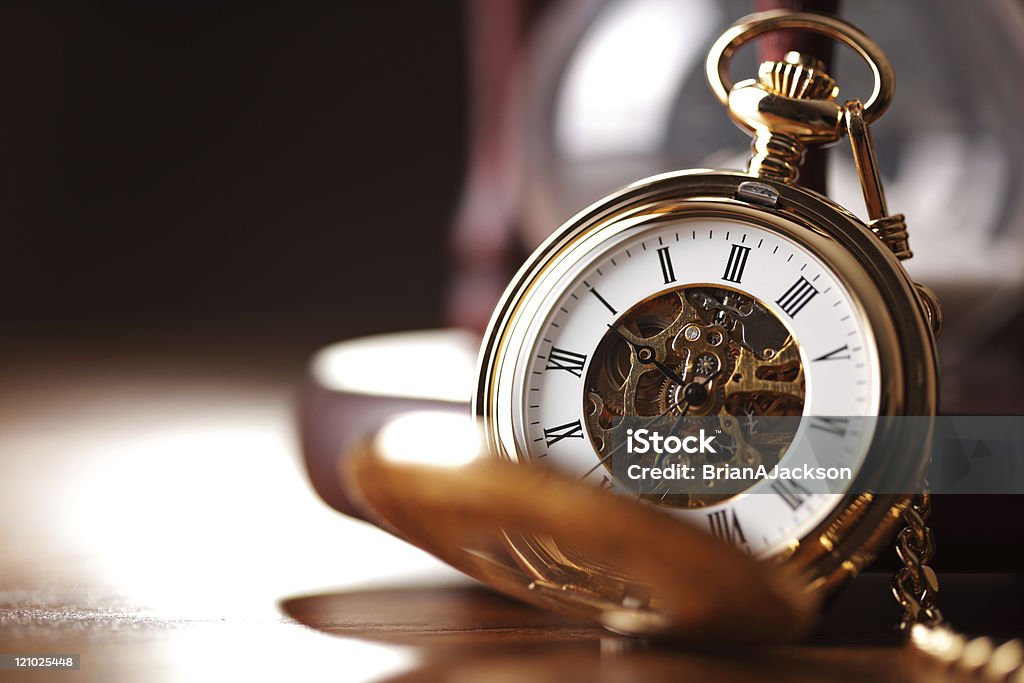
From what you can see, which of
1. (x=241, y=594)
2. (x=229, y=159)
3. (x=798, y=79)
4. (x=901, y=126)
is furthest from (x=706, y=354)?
(x=229, y=159)

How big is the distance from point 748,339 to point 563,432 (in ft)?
0.32

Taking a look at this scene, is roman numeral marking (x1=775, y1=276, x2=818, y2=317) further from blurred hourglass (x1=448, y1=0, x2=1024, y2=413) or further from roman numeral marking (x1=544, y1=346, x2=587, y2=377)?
blurred hourglass (x1=448, y1=0, x2=1024, y2=413)

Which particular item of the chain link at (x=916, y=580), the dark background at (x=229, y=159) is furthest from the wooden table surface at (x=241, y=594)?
the dark background at (x=229, y=159)

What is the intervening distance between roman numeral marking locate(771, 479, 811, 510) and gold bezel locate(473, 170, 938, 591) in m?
0.01

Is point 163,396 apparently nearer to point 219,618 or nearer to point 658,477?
point 219,618

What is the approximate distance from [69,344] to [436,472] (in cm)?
189

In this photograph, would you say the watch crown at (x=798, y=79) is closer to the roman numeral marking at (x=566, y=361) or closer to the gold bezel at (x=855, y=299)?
the gold bezel at (x=855, y=299)

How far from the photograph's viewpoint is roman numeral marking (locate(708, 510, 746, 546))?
508mm

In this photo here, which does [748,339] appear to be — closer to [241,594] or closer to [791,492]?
[791,492]

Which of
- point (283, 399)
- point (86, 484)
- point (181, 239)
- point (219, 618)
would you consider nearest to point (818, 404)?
point (219, 618)

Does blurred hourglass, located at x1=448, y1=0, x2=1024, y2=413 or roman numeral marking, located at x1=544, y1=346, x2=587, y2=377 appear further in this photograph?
blurred hourglass, located at x1=448, y1=0, x2=1024, y2=413

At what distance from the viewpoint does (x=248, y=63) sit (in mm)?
2891

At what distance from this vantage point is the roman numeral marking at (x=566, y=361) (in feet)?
1.76

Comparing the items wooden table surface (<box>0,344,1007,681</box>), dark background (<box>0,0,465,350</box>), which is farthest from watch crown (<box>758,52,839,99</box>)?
dark background (<box>0,0,465,350</box>)
